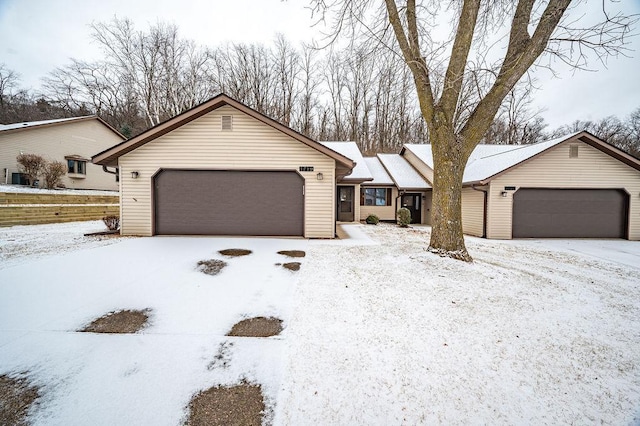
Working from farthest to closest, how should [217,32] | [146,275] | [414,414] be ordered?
[217,32]
[146,275]
[414,414]

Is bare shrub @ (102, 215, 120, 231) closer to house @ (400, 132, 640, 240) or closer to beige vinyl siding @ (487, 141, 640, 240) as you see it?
house @ (400, 132, 640, 240)

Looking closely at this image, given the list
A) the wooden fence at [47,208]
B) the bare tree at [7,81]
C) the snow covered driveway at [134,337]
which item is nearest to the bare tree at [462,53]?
the snow covered driveway at [134,337]

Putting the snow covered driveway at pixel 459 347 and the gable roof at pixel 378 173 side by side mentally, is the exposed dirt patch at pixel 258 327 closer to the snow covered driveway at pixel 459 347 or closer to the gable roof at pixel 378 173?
the snow covered driveway at pixel 459 347

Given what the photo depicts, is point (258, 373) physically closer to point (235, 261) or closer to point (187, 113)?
point (235, 261)

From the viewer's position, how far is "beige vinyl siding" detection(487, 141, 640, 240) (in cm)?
1044

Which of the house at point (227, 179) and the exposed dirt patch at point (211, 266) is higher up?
the house at point (227, 179)

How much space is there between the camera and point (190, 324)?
3.23 meters

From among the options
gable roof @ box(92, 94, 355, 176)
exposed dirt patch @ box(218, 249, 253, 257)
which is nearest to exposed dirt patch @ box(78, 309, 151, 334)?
exposed dirt patch @ box(218, 249, 253, 257)

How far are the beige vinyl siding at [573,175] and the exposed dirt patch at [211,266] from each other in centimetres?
1093

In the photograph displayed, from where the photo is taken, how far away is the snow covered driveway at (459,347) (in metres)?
2.09

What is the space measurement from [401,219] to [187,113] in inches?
440

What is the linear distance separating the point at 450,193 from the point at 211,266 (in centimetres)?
561

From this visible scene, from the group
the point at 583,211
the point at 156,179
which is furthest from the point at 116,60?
the point at 583,211

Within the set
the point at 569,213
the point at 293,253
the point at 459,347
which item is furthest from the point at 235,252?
the point at 569,213
